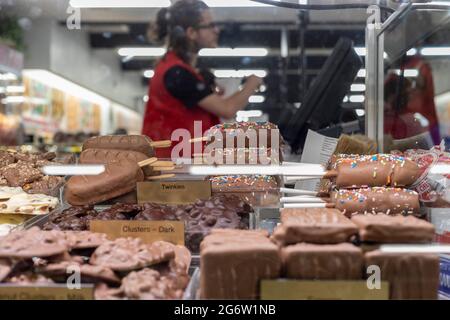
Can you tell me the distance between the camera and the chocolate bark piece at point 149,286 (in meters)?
1.24

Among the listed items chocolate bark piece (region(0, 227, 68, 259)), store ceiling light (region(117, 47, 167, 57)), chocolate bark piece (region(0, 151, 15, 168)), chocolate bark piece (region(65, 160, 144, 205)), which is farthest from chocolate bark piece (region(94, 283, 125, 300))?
chocolate bark piece (region(0, 151, 15, 168))

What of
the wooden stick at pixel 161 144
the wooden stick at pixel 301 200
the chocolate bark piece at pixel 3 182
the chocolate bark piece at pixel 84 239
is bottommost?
the chocolate bark piece at pixel 84 239

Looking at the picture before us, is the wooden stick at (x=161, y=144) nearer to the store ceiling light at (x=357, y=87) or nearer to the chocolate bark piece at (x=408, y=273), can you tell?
the store ceiling light at (x=357, y=87)

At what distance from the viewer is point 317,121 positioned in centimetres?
211

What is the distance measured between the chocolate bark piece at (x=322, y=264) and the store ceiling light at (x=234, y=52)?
896mm

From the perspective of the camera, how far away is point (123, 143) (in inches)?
79.9

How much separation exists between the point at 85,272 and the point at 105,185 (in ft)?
2.16

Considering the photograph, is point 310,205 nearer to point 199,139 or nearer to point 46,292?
point 199,139

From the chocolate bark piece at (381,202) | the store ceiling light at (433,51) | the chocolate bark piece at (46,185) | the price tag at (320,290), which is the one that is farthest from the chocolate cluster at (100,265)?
the store ceiling light at (433,51)

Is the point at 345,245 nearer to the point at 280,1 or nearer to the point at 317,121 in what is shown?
the point at 317,121

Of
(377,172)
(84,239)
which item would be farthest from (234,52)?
(84,239)

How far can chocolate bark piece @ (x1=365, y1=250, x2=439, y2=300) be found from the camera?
48.0 inches
